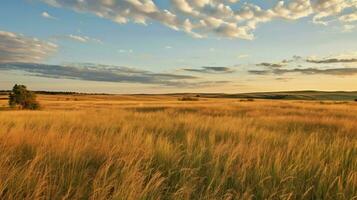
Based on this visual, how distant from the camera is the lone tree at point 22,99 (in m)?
46.9

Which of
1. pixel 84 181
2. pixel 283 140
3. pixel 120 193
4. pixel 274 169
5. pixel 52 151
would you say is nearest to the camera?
pixel 120 193

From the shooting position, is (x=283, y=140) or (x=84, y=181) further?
(x=283, y=140)

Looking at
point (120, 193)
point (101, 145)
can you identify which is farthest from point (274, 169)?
point (101, 145)

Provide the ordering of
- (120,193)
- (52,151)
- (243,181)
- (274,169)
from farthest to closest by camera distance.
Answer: (52,151) < (274,169) < (243,181) < (120,193)

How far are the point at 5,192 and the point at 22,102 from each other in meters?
47.7

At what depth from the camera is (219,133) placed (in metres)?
9.10

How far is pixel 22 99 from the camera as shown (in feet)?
155

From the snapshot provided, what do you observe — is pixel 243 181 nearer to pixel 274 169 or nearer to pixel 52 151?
pixel 274 169

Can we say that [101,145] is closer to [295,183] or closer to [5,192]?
[5,192]

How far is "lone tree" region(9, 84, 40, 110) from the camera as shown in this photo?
46.9 m

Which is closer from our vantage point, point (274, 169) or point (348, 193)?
point (348, 193)

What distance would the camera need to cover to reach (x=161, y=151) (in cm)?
536

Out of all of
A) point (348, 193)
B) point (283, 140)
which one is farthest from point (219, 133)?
point (348, 193)

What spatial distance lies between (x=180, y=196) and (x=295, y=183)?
5.12 ft
